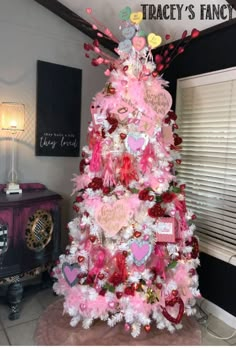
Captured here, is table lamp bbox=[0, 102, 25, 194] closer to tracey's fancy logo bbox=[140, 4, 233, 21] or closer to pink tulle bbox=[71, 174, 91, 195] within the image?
pink tulle bbox=[71, 174, 91, 195]

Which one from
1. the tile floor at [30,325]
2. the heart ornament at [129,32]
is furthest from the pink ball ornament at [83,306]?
the heart ornament at [129,32]

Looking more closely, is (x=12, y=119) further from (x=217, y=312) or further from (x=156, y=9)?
(x=217, y=312)

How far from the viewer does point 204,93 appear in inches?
99.7

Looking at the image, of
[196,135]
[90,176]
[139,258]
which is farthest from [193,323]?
[196,135]

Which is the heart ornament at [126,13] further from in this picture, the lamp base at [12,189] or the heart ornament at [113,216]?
the lamp base at [12,189]

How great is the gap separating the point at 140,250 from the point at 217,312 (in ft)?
3.34

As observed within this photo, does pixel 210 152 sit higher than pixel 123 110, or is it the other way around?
pixel 123 110

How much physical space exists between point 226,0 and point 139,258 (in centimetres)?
179

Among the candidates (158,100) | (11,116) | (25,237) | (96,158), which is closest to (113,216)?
(96,158)

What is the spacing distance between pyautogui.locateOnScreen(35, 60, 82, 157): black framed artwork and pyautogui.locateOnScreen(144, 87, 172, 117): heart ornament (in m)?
1.11

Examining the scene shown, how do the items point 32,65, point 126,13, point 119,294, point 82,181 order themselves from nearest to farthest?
1. point 119,294
2. point 126,13
3. point 82,181
4. point 32,65

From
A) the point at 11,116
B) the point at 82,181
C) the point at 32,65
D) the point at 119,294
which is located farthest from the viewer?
the point at 32,65

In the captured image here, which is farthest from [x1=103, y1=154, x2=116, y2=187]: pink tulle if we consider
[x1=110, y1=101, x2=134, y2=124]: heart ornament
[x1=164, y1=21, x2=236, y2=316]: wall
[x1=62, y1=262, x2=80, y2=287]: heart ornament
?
[x1=164, y1=21, x2=236, y2=316]: wall

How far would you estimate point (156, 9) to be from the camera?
237cm
